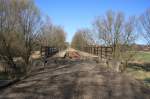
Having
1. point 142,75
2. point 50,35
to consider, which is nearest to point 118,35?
point 142,75

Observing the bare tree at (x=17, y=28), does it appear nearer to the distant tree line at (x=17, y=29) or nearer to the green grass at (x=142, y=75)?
the distant tree line at (x=17, y=29)

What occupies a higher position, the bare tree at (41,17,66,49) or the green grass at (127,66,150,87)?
the bare tree at (41,17,66,49)

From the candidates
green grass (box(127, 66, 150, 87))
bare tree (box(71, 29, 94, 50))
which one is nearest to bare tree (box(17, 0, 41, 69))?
green grass (box(127, 66, 150, 87))

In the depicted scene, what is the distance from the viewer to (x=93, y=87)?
2195 millimetres

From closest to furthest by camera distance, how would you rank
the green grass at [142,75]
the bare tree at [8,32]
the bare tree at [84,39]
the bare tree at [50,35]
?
the green grass at [142,75] < the bare tree at [8,32] < the bare tree at [50,35] < the bare tree at [84,39]

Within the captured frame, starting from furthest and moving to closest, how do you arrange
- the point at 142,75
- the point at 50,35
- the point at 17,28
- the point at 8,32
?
1. the point at 50,35
2. the point at 17,28
3. the point at 8,32
4. the point at 142,75

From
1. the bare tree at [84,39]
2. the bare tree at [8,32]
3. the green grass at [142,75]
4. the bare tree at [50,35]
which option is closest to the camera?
the green grass at [142,75]

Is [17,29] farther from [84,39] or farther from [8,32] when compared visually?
[84,39]

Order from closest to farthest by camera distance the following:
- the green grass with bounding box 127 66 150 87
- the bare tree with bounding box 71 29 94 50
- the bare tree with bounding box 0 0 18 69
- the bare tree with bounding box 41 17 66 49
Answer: the green grass with bounding box 127 66 150 87 < the bare tree with bounding box 0 0 18 69 < the bare tree with bounding box 41 17 66 49 < the bare tree with bounding box 71 29 94 50

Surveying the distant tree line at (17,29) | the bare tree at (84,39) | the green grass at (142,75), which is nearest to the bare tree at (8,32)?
the distant tree line at (17,29)

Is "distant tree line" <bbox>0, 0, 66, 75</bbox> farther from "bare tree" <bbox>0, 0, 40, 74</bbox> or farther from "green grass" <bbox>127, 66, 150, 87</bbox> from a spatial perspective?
"green grass" <bbox>127, 66, 150, 87</bbox>

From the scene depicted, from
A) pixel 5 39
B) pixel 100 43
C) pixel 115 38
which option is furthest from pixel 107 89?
pixel 100 43

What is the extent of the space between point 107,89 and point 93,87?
0.47 feet

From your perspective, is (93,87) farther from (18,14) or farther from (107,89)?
(18,14)
